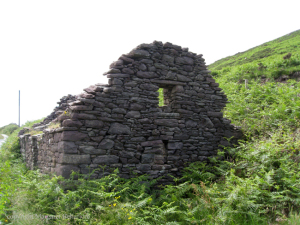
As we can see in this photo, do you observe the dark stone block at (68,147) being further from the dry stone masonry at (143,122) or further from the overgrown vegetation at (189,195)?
the overgrown vegetation at (189,195)

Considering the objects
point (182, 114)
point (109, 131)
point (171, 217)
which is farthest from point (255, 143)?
point (109, 131)

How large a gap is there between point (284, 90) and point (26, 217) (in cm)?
1105

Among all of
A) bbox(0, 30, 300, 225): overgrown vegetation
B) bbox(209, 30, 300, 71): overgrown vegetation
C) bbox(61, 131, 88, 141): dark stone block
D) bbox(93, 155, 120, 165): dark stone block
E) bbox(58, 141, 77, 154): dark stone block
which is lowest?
bbox(0, 30, 300, 225): overgrown vegetation

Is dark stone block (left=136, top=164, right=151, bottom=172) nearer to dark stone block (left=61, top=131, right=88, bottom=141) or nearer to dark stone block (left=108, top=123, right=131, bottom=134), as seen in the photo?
dark stone block (left=108, top=123, right=131, bottom=134)

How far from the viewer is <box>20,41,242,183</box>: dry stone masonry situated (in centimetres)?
614

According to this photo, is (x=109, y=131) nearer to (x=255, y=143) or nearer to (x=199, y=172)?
(x=199, y=172)

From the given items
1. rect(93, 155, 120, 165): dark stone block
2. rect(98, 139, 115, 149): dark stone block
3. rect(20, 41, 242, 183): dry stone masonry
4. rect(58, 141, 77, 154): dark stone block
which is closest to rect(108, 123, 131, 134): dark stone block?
rect(20, 41, 242, 183): dry stone masonry

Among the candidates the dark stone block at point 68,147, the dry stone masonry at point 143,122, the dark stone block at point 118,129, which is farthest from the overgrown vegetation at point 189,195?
the dark stone block at point 118,129

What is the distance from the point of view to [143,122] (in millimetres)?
6906

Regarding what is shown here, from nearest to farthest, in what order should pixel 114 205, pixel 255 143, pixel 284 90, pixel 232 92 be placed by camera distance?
pixel 114 205
pixel 255 143
pixel 284 90
pixel 232 92

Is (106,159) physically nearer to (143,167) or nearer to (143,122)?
(143,167)

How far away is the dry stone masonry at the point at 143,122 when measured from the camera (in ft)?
20.1

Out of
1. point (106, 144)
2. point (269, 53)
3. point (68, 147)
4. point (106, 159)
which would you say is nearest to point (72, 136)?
point (68, 147)

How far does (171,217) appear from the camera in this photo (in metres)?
5.07
